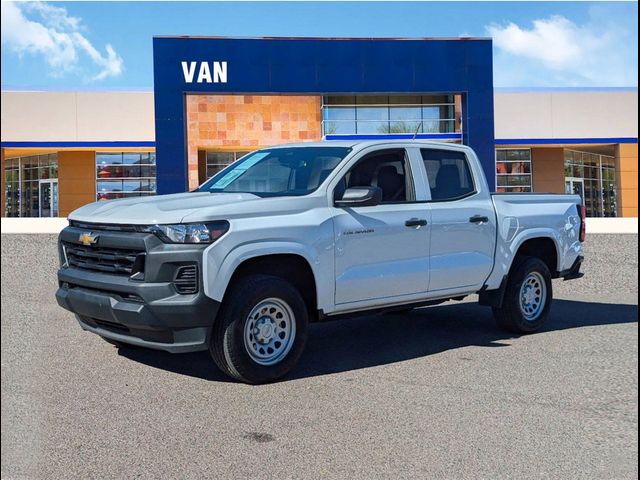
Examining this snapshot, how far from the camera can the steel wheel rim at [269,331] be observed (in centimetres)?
580

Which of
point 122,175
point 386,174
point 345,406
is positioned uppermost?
point 122,175

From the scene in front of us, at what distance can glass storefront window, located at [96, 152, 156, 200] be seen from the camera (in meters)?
35.8

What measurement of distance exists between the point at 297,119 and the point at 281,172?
2498 cm

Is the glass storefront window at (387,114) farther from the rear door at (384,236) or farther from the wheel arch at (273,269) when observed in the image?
the wheel arch at (273,269)

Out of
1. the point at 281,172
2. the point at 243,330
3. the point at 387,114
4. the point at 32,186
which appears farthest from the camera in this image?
the point at 32,186

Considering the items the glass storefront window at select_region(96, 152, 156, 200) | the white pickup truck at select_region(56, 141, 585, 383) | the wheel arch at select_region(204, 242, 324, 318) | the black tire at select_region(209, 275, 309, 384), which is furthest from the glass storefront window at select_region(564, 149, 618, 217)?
the black tire at select_region(209, 275, 309, 384)

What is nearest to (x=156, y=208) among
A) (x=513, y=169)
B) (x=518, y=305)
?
(x=518, y=305)

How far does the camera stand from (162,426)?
15.7ft

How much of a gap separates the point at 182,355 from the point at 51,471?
9.06ft

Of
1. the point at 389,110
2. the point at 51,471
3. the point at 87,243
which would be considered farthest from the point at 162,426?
the point at 389,110

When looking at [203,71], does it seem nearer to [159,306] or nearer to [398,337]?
[398,337]

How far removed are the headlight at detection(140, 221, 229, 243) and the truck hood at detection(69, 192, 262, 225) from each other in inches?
2.1

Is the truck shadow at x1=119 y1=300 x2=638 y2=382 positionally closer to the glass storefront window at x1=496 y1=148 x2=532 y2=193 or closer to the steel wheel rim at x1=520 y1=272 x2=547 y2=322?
the steel wheel rim at x1=520 y1=272 x2=547 y2=322

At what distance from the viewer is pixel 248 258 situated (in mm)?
5742
